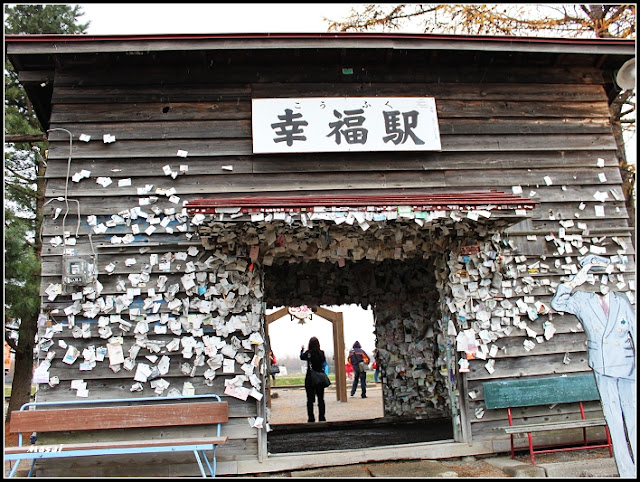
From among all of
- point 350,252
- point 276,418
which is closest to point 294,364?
point 276,418

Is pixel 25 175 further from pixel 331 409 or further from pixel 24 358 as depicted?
pixel 331 409

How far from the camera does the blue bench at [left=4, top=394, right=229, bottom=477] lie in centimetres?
486

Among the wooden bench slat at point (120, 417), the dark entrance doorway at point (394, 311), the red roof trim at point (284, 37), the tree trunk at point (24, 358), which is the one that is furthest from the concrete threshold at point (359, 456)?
the tree trunk at point (24, 358)

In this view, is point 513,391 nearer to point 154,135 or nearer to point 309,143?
point 309,143

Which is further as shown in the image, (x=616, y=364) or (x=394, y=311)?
(x=394, y=311)

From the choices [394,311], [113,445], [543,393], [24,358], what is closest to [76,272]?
[113,445]

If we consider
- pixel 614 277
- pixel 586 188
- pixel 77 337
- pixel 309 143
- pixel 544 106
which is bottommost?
pixel 77 337

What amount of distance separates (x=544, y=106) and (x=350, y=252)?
316 cm

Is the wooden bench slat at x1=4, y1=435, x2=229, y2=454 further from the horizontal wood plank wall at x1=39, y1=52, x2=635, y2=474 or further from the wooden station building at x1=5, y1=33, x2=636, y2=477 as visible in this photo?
the horizontal wood plank wall at x1=39, y1=52, x2=635, y2=474

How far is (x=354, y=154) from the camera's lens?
245 inches

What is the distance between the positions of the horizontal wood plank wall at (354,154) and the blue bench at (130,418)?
0.86 feet

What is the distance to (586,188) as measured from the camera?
6.46 meters

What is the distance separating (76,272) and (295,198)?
247 centimetres

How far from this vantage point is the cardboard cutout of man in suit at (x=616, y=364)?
3.96 meters
